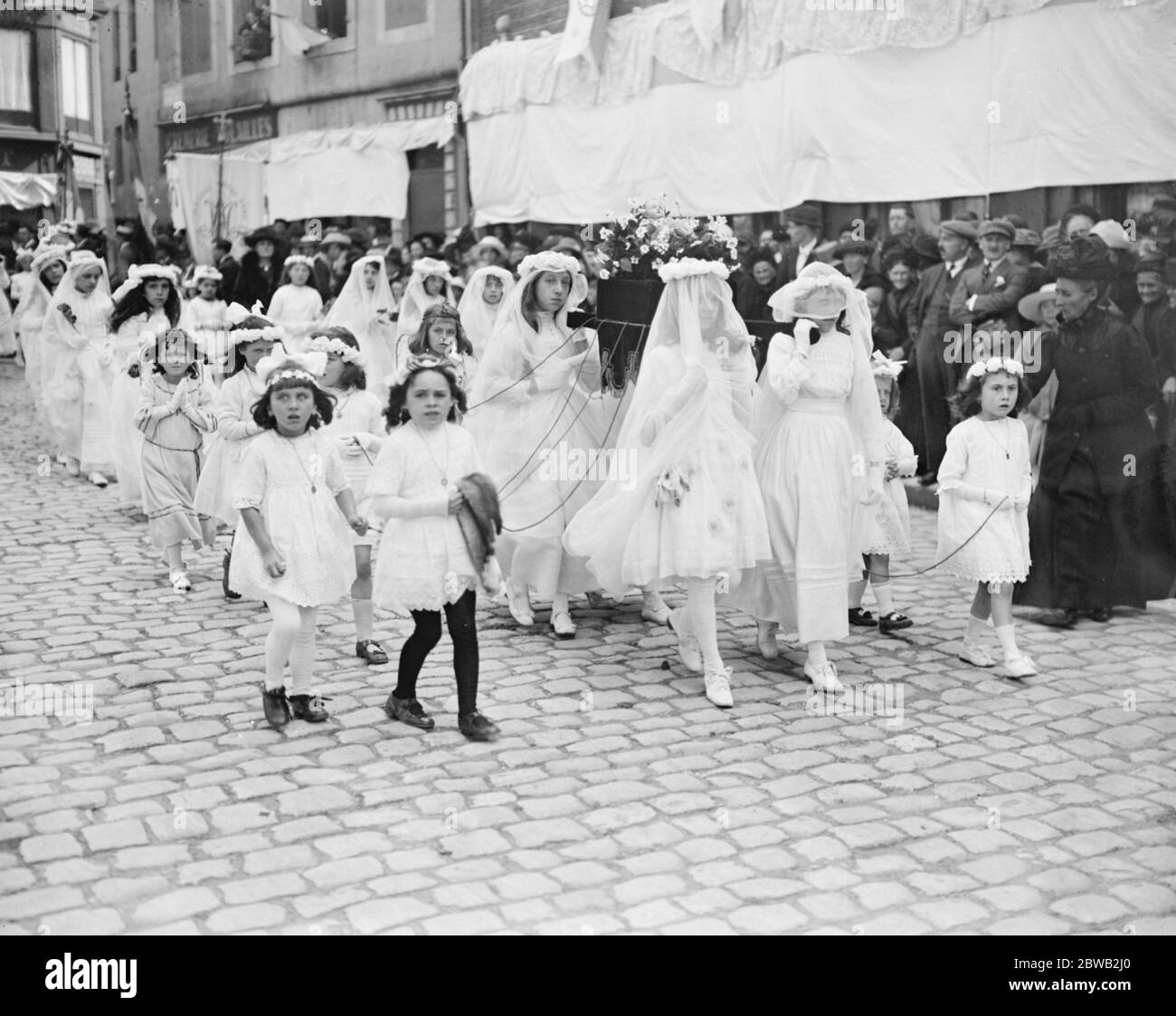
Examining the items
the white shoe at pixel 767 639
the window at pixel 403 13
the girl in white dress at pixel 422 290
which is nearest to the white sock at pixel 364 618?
the white shoe at pixel 767 639

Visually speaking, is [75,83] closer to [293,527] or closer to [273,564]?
[293,527]

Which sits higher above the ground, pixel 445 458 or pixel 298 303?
pixel 298 303

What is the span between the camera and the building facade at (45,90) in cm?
3042

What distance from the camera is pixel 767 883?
4.74 metres

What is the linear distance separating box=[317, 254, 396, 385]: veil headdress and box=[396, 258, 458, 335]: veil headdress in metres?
2.42

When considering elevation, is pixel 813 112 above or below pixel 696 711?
above

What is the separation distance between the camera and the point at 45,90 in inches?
1266

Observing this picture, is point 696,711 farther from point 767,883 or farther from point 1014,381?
point 1014,381

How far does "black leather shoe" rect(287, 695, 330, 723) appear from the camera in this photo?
6.36 meters

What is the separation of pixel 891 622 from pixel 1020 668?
1.02m

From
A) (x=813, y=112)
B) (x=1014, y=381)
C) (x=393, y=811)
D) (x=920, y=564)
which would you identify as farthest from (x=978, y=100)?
(x=393, y=811)

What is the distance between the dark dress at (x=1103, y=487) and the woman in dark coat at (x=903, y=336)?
3.28 metres

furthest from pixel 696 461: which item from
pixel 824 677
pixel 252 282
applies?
pixel 252 282
